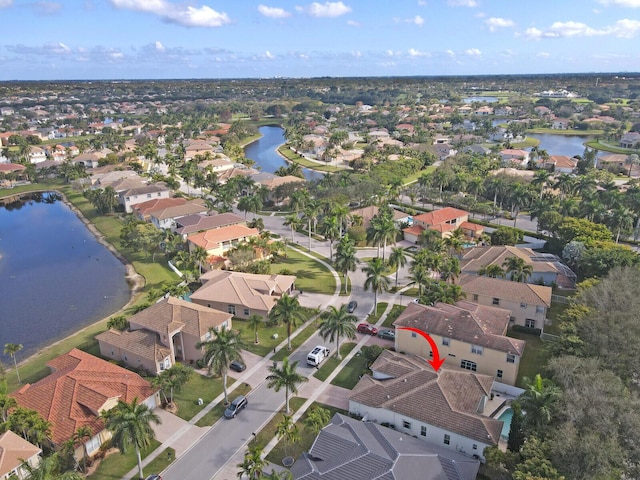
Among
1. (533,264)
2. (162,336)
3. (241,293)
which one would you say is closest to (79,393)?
(162,336)

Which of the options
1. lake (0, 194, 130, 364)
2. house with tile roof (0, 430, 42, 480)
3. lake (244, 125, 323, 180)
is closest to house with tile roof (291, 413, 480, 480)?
house with tile roof (0, 430, 42, 480)

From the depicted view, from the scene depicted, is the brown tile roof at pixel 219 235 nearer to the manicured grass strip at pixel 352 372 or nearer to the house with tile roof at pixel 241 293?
the house with tile roof at pixel 241 293

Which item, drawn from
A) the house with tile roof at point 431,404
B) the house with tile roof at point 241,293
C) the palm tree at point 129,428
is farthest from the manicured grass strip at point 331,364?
the palm tree at point 129,428

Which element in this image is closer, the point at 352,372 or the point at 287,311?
the point at 352,372

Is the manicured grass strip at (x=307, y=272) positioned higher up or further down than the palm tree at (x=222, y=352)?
further down

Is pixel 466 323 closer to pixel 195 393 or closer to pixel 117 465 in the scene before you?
pixel 195 393

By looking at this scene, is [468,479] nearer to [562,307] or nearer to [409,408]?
[409,408]
